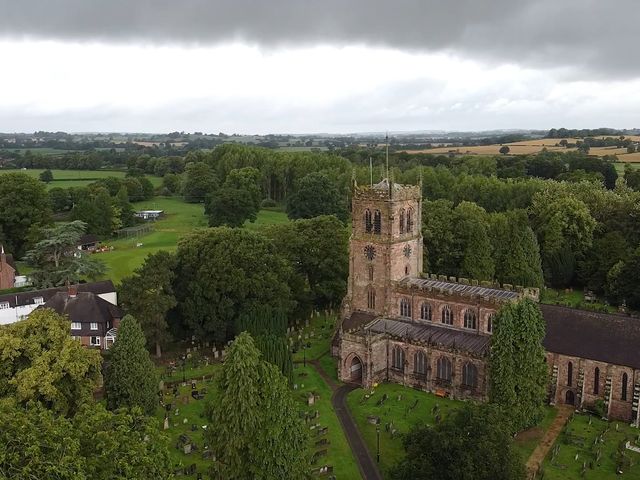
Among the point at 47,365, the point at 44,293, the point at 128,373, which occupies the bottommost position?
the point at 44,293

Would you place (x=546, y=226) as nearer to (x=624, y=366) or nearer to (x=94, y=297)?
(x=624, y=366)

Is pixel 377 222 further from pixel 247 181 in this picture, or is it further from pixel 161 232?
pixel 247 181

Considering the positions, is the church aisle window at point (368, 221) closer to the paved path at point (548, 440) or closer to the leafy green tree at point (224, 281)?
the leafy green tree at point (224, 281)

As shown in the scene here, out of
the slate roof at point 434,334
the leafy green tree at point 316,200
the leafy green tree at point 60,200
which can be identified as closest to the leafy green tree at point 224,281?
the slate roof at point 434,334

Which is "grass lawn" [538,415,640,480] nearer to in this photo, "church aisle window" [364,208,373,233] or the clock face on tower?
the clock face on tower

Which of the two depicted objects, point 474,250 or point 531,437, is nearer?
point 531,437

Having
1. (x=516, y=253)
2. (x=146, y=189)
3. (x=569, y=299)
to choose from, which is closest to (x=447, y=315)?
(x=516, y=253)
